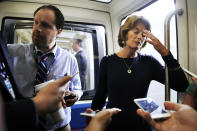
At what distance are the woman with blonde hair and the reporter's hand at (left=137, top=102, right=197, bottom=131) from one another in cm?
39

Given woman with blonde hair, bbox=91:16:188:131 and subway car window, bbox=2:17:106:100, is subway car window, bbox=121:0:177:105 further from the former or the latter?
subway car window, bbox=2:17:106:100

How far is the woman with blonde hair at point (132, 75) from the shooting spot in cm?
94

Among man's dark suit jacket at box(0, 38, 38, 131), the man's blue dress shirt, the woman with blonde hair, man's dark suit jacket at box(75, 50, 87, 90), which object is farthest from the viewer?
man's dark suit jacket at box(75, 50, 87, 90)

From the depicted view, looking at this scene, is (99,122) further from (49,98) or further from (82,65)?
(82,65)

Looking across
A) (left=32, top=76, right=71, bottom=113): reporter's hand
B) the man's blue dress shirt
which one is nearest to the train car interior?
the man's blue dress shirt

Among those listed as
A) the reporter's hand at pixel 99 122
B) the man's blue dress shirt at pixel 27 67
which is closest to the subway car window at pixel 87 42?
the man's blue dress shirt at pixel 27 67

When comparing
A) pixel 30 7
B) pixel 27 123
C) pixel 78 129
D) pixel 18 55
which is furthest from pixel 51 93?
pixel 30 7

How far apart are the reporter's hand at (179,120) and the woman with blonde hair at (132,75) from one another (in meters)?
0.39

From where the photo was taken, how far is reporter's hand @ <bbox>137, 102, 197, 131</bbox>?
0.52 m

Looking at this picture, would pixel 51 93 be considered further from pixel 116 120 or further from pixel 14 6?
pixel 14 6

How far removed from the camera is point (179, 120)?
57 cm

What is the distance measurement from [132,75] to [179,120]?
1.70 ft

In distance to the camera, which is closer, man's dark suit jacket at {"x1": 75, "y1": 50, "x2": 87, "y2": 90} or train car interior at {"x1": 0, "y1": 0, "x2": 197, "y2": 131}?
train car interior at {"x1": 0, "y1": 0, "x2": 197, "y2": 131}

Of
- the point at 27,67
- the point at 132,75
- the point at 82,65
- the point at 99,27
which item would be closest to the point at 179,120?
the point at 132,75
